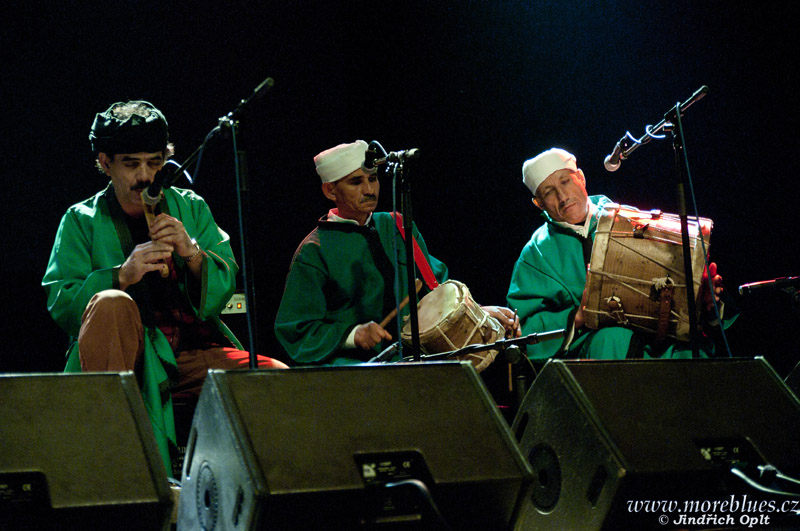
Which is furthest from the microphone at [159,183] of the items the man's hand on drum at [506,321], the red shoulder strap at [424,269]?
the man's hand on drum at [506,321]

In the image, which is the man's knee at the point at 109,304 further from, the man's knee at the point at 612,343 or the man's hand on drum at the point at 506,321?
the man's knee at the point at 612,343

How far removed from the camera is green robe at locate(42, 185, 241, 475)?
9.35ft

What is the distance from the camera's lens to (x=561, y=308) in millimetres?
3926

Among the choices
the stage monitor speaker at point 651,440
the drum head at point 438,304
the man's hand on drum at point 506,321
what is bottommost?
the man's hand on drum at point 506,321

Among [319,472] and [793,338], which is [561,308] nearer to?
[793,338]

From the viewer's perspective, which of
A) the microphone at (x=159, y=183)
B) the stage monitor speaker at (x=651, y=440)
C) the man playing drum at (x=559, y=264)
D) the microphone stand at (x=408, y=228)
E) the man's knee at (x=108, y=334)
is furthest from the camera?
the man playing drum at (x=559, y=264)

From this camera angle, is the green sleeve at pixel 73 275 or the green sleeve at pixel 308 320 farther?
the green sleeve at pixel 308 320

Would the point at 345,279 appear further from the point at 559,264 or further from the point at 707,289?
the point at 707,289

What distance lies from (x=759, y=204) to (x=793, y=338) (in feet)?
2.10

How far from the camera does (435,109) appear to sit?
477cm

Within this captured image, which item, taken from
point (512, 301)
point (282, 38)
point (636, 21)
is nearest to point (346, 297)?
point (512, 301)

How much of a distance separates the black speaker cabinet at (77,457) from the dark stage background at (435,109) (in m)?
2.11

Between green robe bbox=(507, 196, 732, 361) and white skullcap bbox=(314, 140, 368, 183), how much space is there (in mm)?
959

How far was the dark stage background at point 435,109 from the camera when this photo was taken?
380 centimetres
